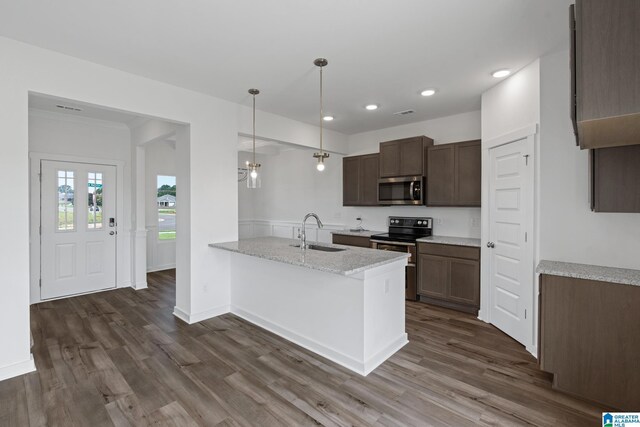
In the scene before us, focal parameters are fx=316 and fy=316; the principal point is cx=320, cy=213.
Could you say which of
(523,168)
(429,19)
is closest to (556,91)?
(523,168)

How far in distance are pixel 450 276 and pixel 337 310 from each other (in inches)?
78.4

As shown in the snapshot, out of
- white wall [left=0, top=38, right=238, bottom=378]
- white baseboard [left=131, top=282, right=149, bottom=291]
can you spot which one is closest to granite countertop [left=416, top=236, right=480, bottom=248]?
white wall [left=0, top=38, right=238, bottom=378]

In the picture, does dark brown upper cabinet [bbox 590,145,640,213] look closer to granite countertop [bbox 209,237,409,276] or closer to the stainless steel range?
granite countertop [bbox 209,237,409,276]

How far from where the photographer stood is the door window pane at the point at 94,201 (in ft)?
15.8

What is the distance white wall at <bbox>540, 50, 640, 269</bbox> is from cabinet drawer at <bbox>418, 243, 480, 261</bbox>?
3.60ft

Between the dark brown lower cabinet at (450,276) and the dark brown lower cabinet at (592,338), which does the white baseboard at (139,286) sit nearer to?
the dark brown lower cabinet at (450,276)

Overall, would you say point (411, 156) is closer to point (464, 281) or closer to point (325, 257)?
point (464, 281)

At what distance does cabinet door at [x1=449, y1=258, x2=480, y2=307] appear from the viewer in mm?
3865

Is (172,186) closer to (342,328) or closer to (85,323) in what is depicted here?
(85,323)

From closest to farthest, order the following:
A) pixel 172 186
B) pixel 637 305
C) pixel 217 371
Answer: pixel 637 305
pixel 217 371
pixel 172 186

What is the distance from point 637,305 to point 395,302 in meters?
1.66

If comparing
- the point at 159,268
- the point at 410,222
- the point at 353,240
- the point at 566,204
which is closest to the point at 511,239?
the point at 566,204

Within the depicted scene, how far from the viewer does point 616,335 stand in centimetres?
205

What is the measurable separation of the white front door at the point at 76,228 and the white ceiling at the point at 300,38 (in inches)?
101
